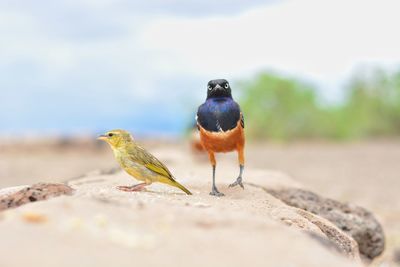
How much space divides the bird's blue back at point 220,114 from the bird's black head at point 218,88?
39 millimetres

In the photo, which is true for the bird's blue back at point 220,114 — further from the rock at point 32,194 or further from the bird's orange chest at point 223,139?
the rock at point 32,194

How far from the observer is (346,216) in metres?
7.85

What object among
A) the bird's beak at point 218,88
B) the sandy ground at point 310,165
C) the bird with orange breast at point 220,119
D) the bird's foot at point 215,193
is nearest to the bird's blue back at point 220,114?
the bird with orange breast at point 220,119

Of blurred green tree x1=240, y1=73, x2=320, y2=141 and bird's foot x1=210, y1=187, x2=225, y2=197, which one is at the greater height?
bird's foot x1=210, y1=187, x2=225, y2=197

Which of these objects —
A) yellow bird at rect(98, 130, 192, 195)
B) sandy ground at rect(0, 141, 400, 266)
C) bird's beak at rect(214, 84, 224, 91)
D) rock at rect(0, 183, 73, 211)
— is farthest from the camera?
sandy ground at rect(0, 141, 400, 266)

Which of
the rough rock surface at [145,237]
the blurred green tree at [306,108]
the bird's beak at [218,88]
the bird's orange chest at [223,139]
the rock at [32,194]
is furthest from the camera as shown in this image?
the blurred green tree at [306,108]

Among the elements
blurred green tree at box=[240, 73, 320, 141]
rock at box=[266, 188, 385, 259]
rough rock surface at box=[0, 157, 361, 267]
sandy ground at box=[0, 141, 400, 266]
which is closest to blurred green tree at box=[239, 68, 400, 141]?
blurred green tree at box=[240, 73, 320, 141]

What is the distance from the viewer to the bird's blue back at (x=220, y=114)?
6.52 meters

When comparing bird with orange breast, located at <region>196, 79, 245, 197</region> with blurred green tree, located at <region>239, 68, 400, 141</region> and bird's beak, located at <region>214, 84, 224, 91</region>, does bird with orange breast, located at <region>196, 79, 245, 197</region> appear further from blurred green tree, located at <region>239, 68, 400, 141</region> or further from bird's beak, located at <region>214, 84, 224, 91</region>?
blurred green tree, located at <region>239, 68, 400, 141</region>

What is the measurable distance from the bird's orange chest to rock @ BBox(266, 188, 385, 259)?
133cm

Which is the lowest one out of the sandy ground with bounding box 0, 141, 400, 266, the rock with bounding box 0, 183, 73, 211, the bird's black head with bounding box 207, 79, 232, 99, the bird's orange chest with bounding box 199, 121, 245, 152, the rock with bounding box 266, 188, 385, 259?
the sandy ground with bounding box 0, 141, 400, 266

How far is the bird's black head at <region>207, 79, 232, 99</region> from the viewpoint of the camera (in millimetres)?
6488

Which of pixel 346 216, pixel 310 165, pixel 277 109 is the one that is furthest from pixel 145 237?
pixel 277 109

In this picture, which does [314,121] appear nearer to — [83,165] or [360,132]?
[360,132]
